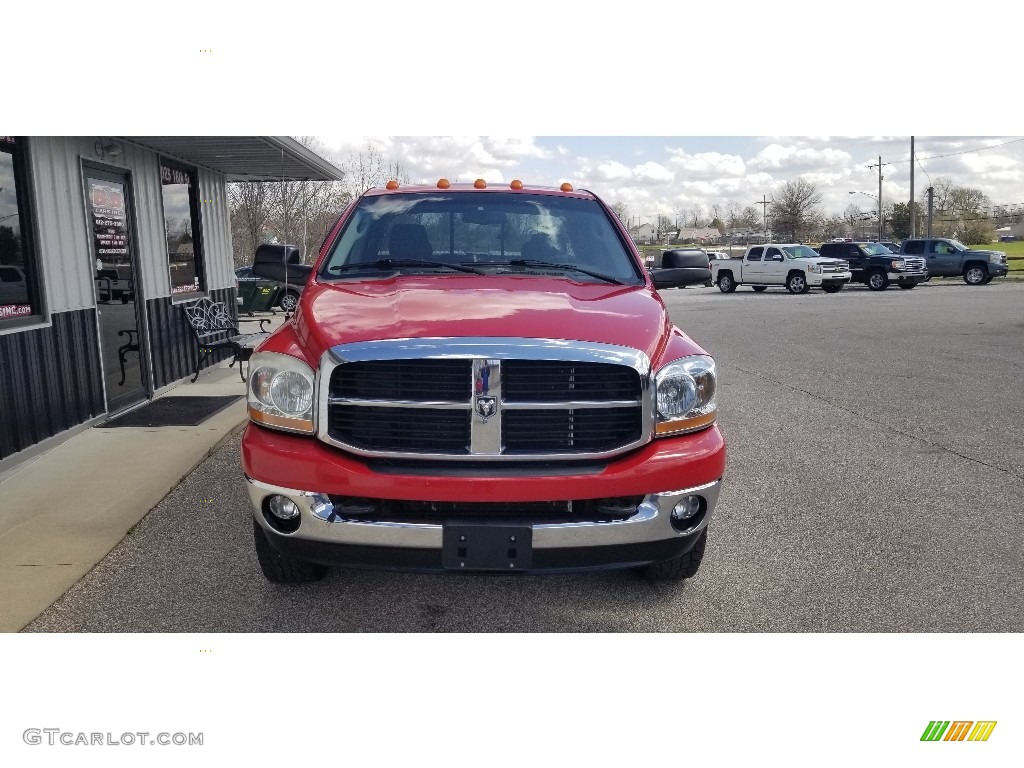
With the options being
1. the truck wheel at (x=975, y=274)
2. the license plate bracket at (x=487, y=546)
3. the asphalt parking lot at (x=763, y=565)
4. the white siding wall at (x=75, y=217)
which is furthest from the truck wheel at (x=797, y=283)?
the license plate bracket at (x=487, y=546)

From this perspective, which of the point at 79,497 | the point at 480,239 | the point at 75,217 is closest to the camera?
the point at 480,239

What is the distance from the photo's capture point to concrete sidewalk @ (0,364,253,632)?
13.0 feet

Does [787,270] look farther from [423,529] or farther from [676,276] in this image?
[423,529]

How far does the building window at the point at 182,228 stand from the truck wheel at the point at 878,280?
86.9ft

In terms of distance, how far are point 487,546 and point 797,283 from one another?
93.8 ft

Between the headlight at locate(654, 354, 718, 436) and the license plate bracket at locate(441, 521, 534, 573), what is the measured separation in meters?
0.70

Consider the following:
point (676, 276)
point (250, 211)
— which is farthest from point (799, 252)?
point (676, 276)

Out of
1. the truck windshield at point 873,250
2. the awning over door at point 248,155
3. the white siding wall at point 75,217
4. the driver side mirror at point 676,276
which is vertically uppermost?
the awning over door at point 248,155

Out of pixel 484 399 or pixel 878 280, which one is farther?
pixel 878 280

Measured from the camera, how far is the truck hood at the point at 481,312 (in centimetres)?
323

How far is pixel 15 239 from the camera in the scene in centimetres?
605

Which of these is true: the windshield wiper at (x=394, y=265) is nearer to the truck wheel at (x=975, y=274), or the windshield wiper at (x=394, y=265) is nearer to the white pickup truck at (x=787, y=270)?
the white pickup truck at (x=787, y=270)

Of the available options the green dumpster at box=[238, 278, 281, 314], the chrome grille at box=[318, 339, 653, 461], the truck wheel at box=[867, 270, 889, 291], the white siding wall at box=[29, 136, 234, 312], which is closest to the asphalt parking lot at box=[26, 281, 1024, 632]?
the chrome grille at box=[318, 339, 653, 461]

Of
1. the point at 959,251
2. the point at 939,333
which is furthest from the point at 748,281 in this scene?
the point at 939,333
